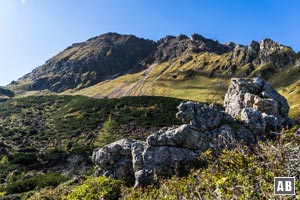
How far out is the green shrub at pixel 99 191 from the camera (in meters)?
22.2

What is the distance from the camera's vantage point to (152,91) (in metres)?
195

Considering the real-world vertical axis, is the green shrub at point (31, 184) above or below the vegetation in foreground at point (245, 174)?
below

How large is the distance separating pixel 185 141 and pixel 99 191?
6273mm

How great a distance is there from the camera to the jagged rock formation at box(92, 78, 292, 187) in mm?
23469

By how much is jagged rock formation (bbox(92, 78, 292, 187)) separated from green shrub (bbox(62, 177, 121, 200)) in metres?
1.39

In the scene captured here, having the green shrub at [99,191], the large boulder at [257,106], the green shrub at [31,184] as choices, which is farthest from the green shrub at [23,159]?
the green shrub at [99,191]

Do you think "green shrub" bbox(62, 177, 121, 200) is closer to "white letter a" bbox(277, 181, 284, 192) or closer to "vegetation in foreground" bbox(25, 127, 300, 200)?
"vegetation in foreground" bbox(25, 127, 300, 200)

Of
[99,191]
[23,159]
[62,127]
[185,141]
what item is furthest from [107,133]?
[99,191]

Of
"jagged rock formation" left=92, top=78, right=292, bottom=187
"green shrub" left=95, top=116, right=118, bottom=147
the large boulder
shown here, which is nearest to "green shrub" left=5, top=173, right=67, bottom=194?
"jagged rock formation" left=92, top=78, right=292, bottom=187

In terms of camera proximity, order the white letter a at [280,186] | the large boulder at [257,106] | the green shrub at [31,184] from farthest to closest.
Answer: the green shrub at [31,184] → the large boulder at [257,106] → the white letter a at [280,186]

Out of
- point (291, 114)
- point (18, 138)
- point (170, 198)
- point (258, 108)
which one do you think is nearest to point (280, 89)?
point (291, 114)

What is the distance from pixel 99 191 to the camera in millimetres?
22984

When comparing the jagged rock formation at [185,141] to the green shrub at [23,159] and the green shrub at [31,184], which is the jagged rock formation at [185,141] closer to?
the green shrub at [31,184]

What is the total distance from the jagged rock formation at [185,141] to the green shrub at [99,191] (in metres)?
1.39
